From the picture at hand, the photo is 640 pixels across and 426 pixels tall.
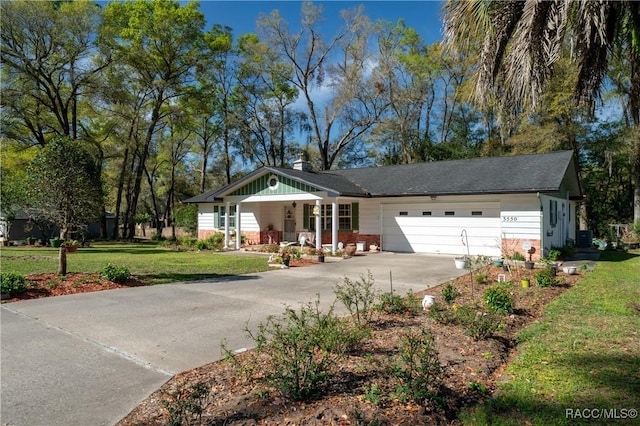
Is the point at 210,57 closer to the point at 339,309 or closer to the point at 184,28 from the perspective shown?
the point at 184,28

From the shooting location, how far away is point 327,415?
3.08m

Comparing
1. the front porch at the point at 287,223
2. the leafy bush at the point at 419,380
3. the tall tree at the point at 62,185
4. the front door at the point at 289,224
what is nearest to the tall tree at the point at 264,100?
the front porch at the point at 287,223

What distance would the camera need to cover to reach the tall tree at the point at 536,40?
582 cm

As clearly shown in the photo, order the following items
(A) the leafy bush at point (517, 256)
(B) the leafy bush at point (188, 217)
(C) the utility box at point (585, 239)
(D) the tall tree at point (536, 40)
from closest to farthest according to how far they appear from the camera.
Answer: (D) the tall tree at point (536, 40)
(A) the leafy bush at point (517, 256)
(C) the utility box at point (585, 239)
(B) the leafy bush at point (188, 217)

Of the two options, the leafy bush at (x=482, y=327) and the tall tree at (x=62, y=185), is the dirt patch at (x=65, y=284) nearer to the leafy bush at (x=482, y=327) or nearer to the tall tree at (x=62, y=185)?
the tall tree at (x=62, y=185)

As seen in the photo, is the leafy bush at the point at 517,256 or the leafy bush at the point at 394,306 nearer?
the leafy bush at the point at 394,306

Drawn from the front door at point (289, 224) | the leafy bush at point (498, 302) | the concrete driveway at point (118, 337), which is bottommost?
the concrete driveway at point (118, 337)

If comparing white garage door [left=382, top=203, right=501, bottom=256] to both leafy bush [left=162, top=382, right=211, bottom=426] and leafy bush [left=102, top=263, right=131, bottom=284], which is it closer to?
leafy bush [left=102, top=263, right=131, bottom=284]

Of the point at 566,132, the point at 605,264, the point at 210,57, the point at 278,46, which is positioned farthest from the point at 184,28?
the point at 605,264

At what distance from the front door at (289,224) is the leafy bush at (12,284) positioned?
1330 cm

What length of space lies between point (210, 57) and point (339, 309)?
2796cm

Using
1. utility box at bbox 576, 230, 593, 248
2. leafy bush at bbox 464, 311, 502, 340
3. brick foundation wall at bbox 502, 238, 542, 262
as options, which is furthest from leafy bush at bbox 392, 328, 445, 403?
utility box at bbox 576, 230, 593, 248

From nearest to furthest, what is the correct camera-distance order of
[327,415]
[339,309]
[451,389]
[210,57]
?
[327,415]
[451,389]
[339,309]
[210,57]

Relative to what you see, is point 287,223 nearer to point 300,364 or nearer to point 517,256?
point 517,256
